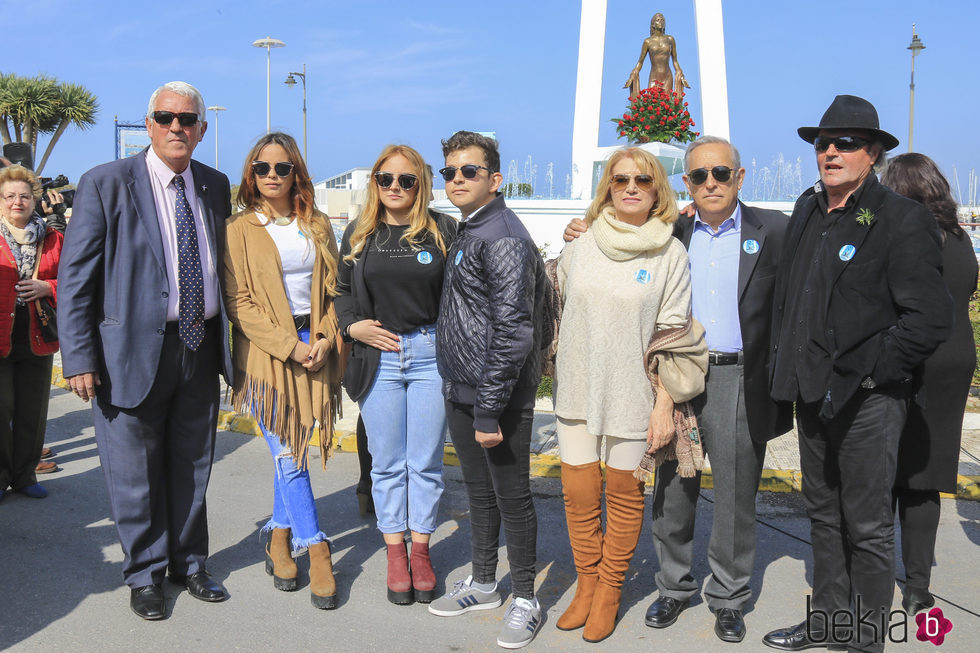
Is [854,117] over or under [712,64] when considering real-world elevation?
under

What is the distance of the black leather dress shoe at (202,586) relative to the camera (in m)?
3.83

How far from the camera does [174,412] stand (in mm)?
3898

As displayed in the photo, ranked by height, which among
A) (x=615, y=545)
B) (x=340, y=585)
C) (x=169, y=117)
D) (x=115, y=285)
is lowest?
(x=340, y=585)

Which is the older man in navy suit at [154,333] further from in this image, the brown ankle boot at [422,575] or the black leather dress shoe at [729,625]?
the black leather dress shoe at [729,625]

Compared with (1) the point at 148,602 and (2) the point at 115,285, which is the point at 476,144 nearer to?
(2) the point at 115,285

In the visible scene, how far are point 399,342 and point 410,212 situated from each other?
592 millimetres

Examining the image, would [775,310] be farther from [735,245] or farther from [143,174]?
[143,174]

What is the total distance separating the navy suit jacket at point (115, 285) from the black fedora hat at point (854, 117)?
284 centimetres

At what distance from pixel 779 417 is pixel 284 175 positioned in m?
2.45

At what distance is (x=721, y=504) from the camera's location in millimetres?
3551

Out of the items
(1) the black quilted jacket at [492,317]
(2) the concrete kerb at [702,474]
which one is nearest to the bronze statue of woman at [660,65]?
(2) the concrete kerb at [702,474]

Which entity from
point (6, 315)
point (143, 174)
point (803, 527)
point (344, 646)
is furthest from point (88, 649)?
point (803, 527)

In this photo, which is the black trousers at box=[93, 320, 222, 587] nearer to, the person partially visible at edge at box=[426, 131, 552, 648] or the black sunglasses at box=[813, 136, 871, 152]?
the person partially visible at edge at box=[426, 131, 552, 648]

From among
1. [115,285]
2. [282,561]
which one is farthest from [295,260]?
[282,561]
